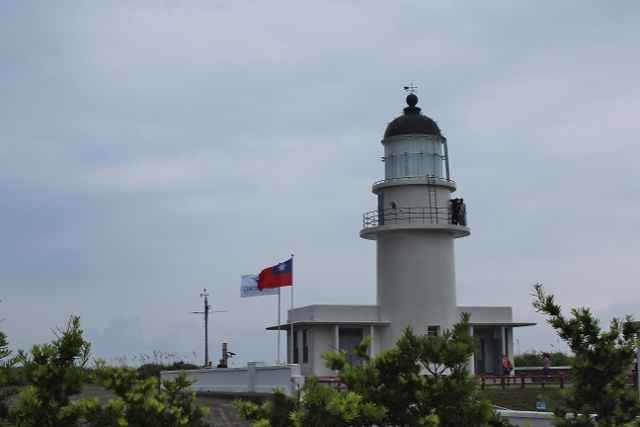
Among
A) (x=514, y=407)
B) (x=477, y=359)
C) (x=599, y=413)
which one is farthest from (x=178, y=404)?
(x=477, y=359)

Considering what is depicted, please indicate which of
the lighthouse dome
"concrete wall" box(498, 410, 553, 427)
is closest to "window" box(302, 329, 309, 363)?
the lighthouse dome

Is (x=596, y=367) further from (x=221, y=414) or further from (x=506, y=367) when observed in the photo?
(x=506, y=367)

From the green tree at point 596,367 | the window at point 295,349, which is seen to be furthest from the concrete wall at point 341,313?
the green tree at point 596,367

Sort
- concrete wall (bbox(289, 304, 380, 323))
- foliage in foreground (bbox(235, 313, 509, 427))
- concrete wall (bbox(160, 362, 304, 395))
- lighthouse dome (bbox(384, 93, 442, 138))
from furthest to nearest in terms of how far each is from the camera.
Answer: lighthouse dome (bbox(384, 93, 442, 138)) → concrete wall (bbox(289, 304, 380, 323)) → concrete wall (bbox(160, 362, 304, 395)) → foliage in foreground (bbox(235, 313, 509, 427))

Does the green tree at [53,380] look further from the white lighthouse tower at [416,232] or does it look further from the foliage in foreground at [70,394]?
the white lighthouse tower at [416,232]

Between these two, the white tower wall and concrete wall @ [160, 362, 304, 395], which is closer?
concrete wall @ [160, 362, 304, 395]

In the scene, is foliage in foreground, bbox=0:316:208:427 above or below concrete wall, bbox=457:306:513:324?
below

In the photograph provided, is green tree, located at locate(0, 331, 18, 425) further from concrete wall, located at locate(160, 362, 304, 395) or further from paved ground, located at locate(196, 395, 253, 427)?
concrete wall, located at locate(160, 362, 304, 395)

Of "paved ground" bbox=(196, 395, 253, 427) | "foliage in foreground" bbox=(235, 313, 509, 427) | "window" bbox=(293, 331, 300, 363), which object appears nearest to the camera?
"foliage in foreground" bbox=(235, 313, 509, 427)

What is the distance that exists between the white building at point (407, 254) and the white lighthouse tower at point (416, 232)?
39 mm

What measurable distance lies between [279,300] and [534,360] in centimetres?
1638

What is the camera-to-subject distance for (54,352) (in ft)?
32.9

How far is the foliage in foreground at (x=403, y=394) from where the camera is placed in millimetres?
9164

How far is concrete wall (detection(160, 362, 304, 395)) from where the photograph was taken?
78.2 ft
